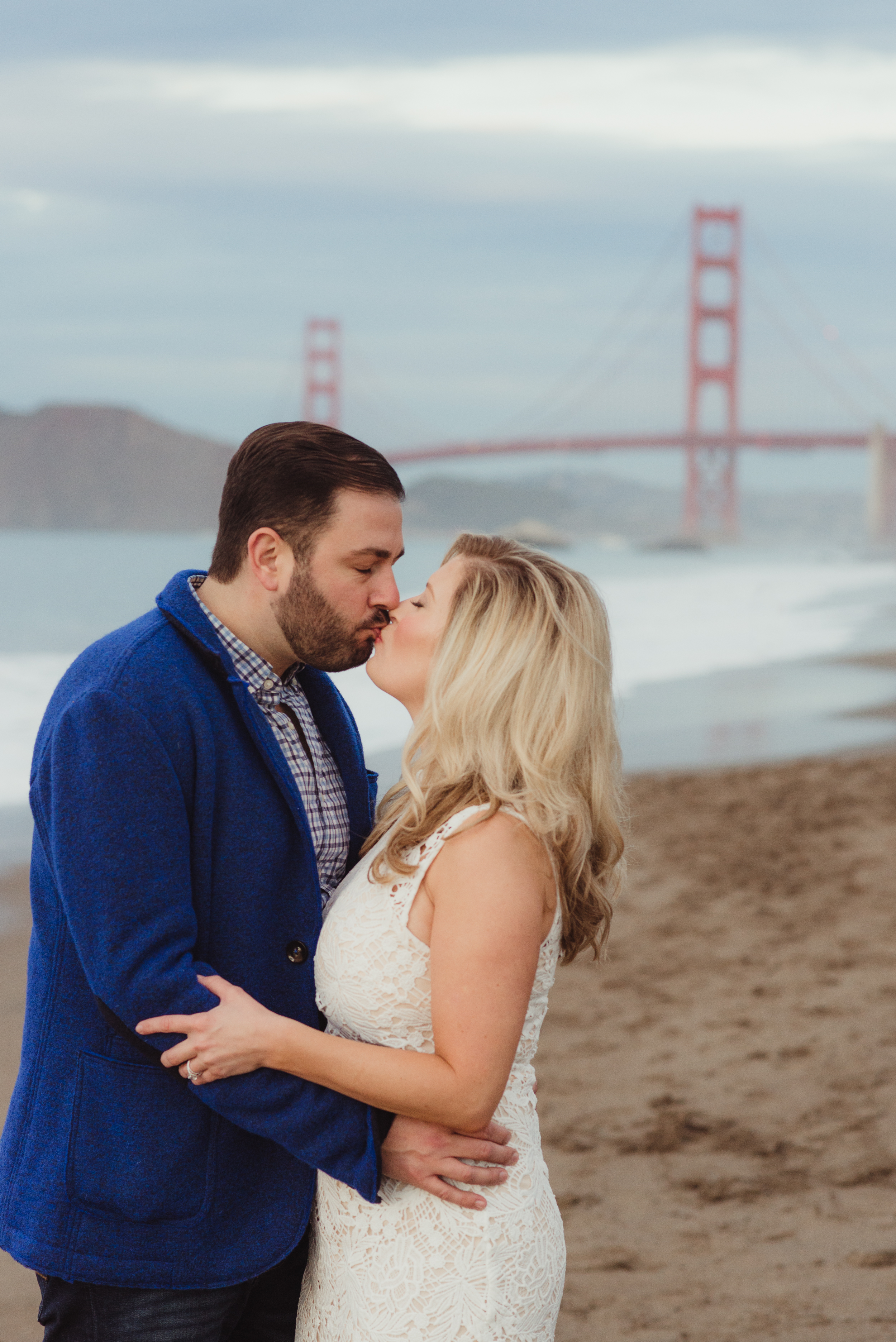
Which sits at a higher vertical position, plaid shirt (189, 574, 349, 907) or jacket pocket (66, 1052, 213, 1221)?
plaid shirt (189, 574, 349, 907)

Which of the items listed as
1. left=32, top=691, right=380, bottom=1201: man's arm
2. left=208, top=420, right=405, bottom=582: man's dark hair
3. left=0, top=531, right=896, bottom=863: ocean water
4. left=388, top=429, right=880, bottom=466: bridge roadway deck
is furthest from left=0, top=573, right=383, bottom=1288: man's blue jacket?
left=388, top=429, right=880, bottom=466: bridge roadway deck

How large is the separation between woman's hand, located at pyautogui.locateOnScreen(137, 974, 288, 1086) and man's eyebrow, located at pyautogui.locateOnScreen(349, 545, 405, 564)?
0.45 m

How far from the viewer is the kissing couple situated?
117cm

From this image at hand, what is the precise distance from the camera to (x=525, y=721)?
1237mm

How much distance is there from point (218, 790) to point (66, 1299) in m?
0.48

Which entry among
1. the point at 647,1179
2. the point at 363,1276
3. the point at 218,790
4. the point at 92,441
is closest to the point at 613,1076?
the point at 647,1179

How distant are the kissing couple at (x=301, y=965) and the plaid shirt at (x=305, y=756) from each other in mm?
33

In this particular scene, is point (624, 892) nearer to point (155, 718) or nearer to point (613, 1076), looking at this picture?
point (613, 1076)

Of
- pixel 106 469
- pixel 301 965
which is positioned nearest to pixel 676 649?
pixel 301 965

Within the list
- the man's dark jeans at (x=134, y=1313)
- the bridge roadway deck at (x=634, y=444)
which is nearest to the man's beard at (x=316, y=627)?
the man's dark jeans at (x=134, y=1313)

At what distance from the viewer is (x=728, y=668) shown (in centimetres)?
1202

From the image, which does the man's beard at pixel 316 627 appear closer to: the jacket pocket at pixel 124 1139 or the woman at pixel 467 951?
the woman at pixel 467 951

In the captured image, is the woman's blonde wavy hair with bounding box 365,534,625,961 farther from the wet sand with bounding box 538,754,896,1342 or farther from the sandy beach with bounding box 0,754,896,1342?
the wet sand with bounding box 538,754,896,1342

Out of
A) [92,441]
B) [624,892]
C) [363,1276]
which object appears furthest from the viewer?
[92,441]
